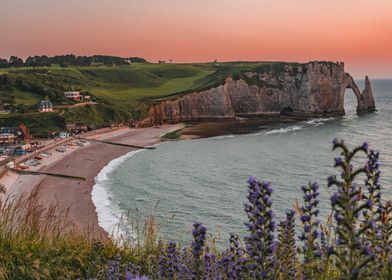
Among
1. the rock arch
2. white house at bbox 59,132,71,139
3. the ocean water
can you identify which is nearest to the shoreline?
the ocean water

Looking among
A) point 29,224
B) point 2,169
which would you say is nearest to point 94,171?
point 2,169

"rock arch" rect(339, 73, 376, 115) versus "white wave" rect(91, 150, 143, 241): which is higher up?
"rock arch" rect(339, 73, 376, 115)

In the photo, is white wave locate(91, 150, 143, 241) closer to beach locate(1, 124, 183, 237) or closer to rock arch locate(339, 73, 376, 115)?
beach locate(1, 124, 183, 237)

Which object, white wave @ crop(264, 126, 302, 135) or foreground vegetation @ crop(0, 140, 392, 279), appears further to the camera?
white wave @ crop(264, 126, 302, 135)

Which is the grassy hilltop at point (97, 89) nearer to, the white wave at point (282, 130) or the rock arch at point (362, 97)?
the rock arch at point (362, 97)

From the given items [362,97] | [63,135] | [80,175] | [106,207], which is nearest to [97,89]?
[63,135]

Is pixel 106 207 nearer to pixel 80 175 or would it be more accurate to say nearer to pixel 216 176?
pixel 80 175
